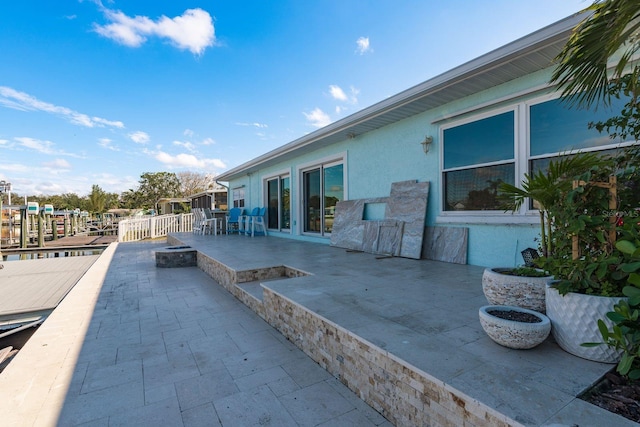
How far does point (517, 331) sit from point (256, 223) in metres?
9.35

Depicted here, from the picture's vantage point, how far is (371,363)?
1711 mm

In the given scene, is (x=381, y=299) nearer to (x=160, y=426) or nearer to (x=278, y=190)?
(x=160, y=426)

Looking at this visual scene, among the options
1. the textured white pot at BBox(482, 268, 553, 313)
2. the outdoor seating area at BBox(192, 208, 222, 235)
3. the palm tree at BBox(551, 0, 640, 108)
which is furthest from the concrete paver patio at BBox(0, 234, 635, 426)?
the outdoor seating area at BBox(192, 208, 222, 235)

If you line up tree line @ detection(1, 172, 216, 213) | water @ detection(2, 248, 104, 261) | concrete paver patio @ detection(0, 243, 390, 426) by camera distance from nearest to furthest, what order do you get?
concrete paver patio @ detection(0, 243, 390, 426) < water @ detection(2, 248, 104, 261) < tree line @ detection(1, 172, 216, 213)

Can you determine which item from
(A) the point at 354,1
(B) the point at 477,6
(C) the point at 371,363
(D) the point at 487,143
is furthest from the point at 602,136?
(A) the point at 354,1

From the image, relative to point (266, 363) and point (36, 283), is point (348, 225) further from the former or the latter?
point (36, 283)

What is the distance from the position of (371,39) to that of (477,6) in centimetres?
303

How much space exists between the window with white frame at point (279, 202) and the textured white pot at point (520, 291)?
7.28 metres

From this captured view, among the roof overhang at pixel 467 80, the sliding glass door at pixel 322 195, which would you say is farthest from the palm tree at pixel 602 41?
the sliding glass door at pixel 322 195

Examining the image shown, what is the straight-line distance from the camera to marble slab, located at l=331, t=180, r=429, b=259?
4.96m

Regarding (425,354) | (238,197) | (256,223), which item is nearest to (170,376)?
(425,354)

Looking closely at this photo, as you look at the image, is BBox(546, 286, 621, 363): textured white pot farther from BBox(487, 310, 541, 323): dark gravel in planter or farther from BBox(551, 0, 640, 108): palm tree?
BBox(551, 0, 640, 108): palm tree

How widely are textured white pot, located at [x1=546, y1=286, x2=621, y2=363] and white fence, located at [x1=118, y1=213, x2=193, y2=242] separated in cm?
1371

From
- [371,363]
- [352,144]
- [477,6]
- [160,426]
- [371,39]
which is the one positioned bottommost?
[160,426]
